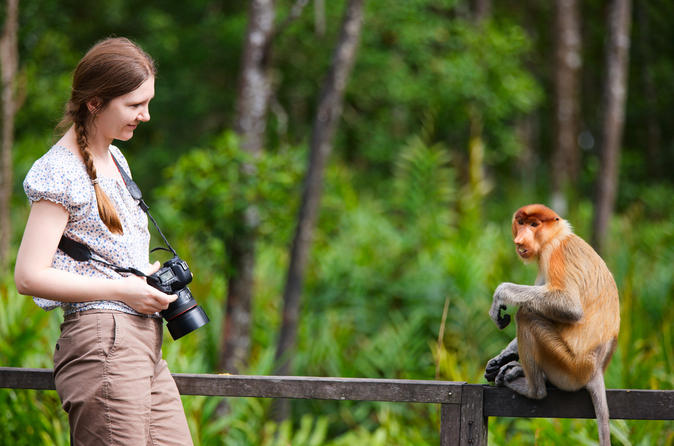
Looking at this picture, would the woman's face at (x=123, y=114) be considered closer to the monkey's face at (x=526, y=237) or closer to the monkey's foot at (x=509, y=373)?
the monkey's face at (x=526, y=237)

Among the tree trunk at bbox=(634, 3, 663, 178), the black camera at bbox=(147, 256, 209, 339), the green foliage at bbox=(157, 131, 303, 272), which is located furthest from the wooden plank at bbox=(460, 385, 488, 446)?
the tree trunk at bbox=(634, 3, 663, 178)

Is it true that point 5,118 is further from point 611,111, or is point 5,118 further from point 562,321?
point 611,111

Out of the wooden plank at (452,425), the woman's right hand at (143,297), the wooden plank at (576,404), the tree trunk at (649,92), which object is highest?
the tree trunk at (649,92)

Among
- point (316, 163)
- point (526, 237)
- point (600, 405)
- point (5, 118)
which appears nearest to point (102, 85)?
point (526, 237)

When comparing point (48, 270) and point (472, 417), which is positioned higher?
point (48, 270)

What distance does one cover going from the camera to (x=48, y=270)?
190cm

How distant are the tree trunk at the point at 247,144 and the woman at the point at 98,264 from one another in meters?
3.98

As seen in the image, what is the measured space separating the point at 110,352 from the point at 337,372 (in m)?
4.09

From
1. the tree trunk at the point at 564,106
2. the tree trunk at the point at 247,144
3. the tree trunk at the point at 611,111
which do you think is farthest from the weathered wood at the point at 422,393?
the tree trunk at the point at 564,106

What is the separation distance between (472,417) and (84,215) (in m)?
1.27

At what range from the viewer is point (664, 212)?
48.9ft

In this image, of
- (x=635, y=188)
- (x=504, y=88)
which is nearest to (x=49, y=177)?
(x=504, y=88)

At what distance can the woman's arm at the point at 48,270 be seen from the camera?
6.23ft

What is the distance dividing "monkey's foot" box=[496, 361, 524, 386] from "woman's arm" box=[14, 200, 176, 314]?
4.02ft
